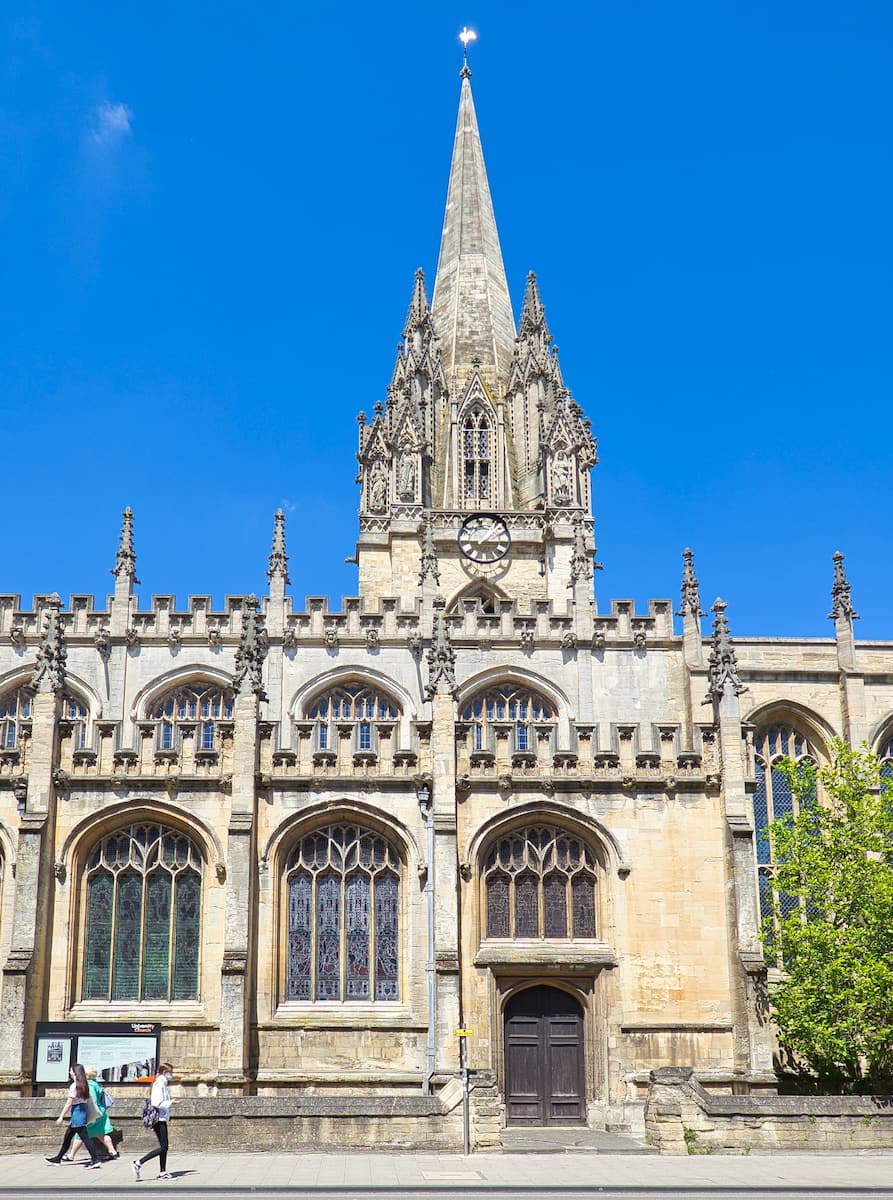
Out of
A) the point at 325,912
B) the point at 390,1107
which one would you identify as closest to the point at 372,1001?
the point at 325,912

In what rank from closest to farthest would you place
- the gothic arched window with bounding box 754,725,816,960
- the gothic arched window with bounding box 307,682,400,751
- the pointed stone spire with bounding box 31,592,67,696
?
the pointed stone spire with bounding box 31,592,67,696 < the gothic arched window with bounding box 754,725,816,960 < the gothic arched window with bounding box 307,682,400,751

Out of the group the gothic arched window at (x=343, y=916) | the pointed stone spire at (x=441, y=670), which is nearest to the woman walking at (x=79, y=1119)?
the gothic arched window at (x=343, y=916)

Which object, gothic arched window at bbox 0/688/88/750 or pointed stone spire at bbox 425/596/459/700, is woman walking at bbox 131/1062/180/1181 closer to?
pointed stone spire at bbox 425/596/459/700

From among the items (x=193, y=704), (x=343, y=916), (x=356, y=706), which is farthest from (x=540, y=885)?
(x=193, y=704)

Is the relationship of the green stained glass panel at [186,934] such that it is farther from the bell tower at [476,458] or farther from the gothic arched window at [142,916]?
the bell tower at [476,458]

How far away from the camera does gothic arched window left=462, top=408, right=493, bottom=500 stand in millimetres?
51094

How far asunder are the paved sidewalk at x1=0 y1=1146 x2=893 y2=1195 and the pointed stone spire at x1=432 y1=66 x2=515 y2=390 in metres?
39.0

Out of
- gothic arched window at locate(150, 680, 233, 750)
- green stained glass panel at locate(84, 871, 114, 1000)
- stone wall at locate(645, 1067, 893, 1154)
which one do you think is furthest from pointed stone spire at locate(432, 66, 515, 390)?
stone wall at locate(645, 1067, 893, 1154)

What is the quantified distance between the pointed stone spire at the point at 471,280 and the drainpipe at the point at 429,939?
3085cm

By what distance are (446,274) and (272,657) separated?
88.2ft

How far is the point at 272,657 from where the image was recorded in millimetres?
39531

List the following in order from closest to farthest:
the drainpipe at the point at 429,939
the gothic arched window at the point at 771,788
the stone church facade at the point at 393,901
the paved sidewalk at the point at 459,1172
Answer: the paved sidewalk at the point at 459,1172 < the drainpipe at the point at 429,939 < the stone church facade at the point at 393,901 < the gothic arched window at the point at 771,788

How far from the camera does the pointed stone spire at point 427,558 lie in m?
41.8

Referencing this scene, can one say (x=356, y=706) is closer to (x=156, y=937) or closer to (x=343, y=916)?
(x=343, y=916)
